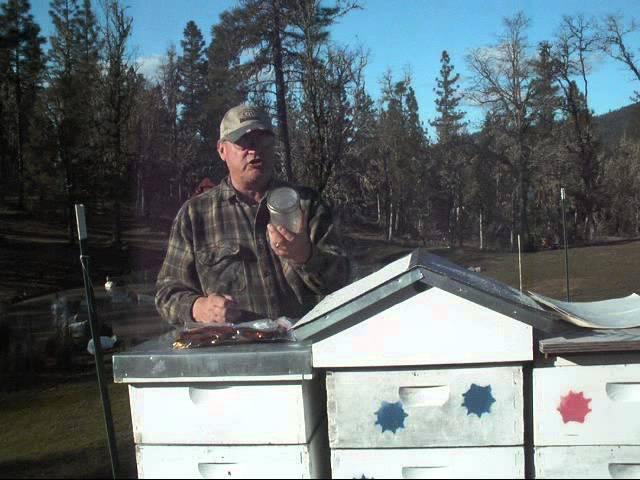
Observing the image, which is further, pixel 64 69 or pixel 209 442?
pixel 64 69

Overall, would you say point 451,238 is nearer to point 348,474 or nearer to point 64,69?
point 64,69

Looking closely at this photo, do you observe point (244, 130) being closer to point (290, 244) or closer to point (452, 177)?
point (290, 244)

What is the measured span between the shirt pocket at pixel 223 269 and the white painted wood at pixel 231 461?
950mm

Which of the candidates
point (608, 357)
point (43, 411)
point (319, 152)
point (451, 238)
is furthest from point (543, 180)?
point (608, 357)

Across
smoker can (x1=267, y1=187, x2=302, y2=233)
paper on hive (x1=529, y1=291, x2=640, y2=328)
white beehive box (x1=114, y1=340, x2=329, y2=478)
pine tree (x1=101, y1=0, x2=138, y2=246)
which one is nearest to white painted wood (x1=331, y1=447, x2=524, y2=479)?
white beehive box (x1=114, y1=340, x2=329, y2=478)

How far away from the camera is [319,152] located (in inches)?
480

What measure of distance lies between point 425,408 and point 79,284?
57.4ft

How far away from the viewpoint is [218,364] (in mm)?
1805

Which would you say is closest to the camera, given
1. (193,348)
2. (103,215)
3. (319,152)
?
(193,348)

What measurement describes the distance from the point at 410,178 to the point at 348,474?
29993mm

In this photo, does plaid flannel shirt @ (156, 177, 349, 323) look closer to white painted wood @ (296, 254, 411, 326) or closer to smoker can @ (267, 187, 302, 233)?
smoker can @ (267, 187, 302, 233)

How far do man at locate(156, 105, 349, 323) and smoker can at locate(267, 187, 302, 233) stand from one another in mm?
137

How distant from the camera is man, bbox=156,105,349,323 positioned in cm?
265

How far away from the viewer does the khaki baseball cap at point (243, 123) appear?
262 centimetres
